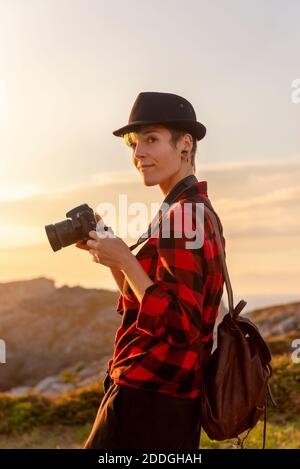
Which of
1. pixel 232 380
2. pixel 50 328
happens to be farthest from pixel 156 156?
pixel 50 328

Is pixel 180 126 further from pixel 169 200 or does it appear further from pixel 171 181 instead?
pixel 169 200

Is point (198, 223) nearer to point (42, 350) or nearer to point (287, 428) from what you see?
point (287, 428)

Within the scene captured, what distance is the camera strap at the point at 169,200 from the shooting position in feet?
12.3

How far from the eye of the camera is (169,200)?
12.4ft

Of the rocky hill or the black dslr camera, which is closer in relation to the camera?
the black dslr camera

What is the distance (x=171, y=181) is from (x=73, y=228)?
0.61 meters

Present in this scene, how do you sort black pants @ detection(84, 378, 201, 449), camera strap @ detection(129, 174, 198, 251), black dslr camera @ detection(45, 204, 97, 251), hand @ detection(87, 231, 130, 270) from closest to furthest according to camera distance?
hand @ detection(87, 231, 130, 270)
black pants @ detection(84, 378, 201, 449)
camera strap @ detection(129, 174, 198, 251)
black dslr camera @ detection(45, 204, 97, 251)

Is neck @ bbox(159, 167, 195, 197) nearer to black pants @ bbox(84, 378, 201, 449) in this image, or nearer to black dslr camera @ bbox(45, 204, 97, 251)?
black dslr camera @ bbox(45, 204, 97, 251)

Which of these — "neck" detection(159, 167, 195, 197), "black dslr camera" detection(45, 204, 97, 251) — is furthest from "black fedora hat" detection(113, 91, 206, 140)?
"black dslr camera" detection(45, 204, 97, 251)

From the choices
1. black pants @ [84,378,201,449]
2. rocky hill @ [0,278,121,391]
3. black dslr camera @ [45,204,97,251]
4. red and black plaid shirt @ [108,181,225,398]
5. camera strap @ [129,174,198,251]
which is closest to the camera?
red and black plaid shirt @ [108,181,225,398]

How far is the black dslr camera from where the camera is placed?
3.95 metres
